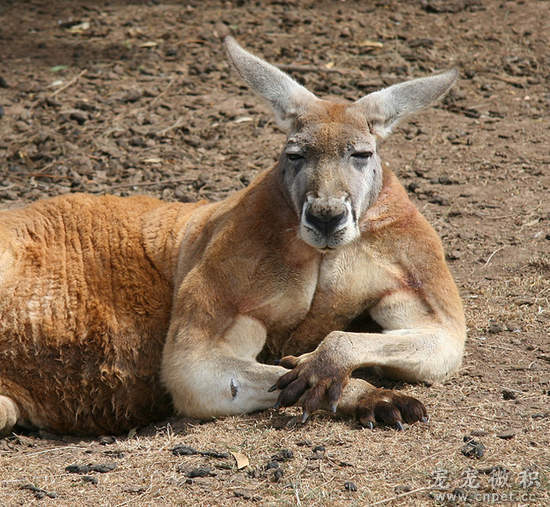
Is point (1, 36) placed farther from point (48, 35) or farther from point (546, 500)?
point (546, 500)

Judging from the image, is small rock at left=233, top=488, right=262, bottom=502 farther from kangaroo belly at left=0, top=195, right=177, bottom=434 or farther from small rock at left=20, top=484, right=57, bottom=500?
kangaroo belly at left=0, top=195, right=177, bottom=434

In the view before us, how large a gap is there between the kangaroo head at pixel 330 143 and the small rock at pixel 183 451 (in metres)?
1.01

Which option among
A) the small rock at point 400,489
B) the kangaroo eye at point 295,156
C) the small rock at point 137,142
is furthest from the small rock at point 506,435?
the small rock at point 137,142

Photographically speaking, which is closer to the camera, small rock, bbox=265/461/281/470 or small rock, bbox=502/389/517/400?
small rock, bbox=265/461/281/470

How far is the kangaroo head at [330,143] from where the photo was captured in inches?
158

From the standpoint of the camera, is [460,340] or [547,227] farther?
[547,227]

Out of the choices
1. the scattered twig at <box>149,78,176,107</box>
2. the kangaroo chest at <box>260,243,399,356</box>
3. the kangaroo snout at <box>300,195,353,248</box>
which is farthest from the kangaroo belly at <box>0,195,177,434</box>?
the scattered twig at <box>149,78,176,107</box>

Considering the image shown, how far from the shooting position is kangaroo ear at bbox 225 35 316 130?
14.9 ft

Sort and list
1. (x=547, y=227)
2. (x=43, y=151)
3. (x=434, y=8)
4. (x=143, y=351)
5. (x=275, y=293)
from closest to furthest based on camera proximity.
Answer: (x=275, y=293), (x=143, y=351), (x=547, y=227), (x=43, y=151), (x=434, y=8)

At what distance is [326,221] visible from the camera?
3.97m

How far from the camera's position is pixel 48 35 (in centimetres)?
906

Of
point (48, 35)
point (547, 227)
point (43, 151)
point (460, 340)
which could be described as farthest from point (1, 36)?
point (460, 340)

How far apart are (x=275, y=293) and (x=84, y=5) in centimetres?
623

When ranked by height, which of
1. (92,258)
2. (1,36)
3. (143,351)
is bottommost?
(143,351)
